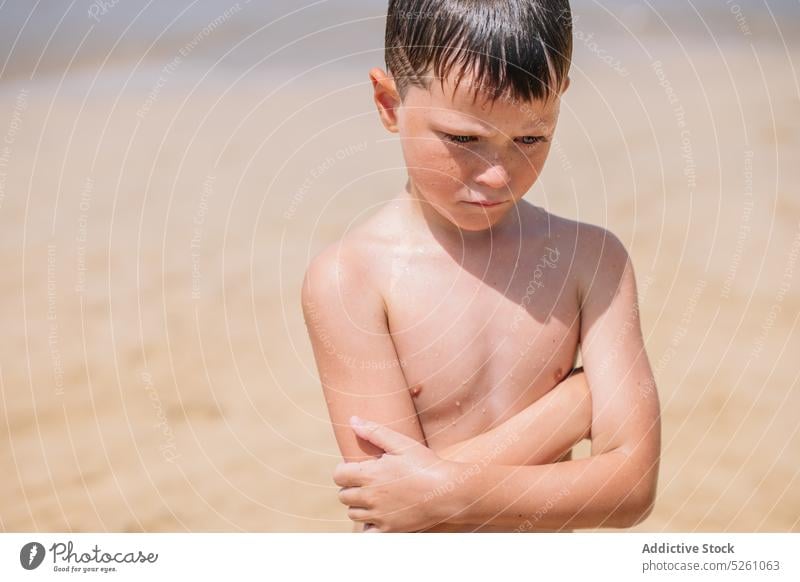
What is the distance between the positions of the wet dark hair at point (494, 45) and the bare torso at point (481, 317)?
152mm

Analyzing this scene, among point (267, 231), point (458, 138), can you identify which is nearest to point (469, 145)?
point (458, 138)

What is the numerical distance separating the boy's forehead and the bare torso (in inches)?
5.4

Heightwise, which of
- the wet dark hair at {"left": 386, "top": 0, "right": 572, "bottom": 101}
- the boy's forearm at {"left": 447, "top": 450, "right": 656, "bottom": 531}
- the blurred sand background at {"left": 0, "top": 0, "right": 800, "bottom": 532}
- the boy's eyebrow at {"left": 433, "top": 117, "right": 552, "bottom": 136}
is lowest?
the boy's forearm at {"left": 447, "top": 450, "right": 656, "bottom": 531}

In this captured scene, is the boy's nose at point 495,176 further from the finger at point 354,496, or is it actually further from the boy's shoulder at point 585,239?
the finger at point 354,496

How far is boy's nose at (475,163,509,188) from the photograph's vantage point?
0.88m

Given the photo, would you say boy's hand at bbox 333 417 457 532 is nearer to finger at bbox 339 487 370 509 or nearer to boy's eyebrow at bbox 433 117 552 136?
finger at bbox 339 487 370 509

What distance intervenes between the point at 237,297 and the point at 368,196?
505 mm

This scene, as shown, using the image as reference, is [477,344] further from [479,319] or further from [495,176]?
[495,176]

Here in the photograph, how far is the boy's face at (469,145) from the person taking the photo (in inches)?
34.1

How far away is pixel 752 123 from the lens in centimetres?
309
